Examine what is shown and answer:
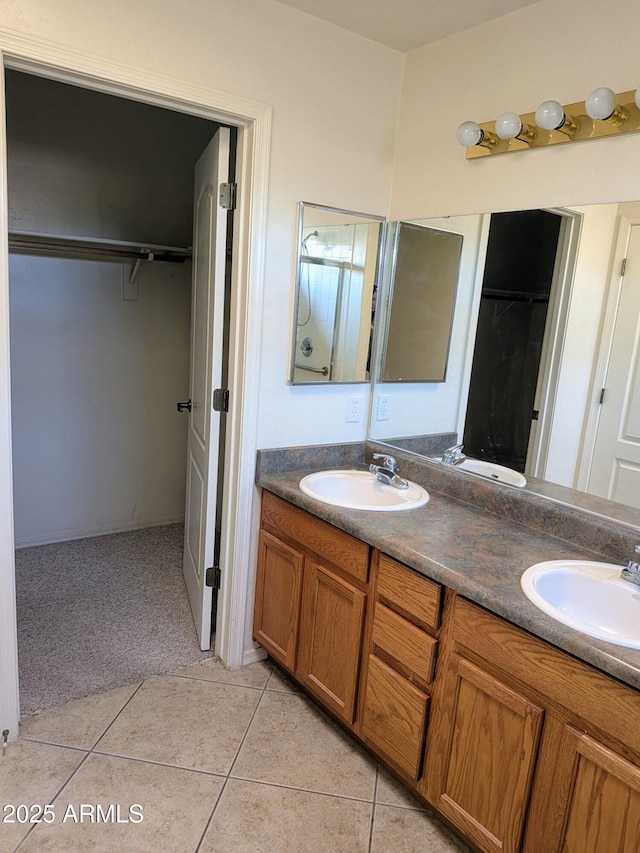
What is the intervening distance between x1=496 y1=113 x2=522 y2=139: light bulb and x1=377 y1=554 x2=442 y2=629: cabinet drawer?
4.38 feet

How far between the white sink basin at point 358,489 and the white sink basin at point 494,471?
19cm

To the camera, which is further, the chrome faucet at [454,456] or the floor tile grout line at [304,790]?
the chrome faucet at [454,456]

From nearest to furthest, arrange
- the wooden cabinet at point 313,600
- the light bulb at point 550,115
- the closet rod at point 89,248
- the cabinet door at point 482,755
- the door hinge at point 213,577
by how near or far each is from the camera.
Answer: the cabinet door at point 482,755 < the light bulb at point 550,115 < the wooden cabinet at point 313,600 < the door hinge at point 213,577 < the closet rod at point 89,248

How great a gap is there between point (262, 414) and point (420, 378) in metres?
0.66

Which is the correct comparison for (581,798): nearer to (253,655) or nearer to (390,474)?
(390,474)

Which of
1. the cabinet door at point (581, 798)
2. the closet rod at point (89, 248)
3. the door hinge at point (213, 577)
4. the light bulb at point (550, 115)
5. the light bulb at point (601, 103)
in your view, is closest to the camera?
the cabinet door at point (581, 798)

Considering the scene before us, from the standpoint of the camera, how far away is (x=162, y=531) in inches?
145

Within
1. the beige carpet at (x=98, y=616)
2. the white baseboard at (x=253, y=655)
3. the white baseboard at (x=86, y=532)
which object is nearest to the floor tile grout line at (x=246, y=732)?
the white baseboard at (x=253, y=655)

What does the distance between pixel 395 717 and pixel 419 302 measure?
152cm

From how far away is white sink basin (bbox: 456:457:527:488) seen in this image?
1.97 metres

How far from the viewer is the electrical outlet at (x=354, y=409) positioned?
8.09 ft

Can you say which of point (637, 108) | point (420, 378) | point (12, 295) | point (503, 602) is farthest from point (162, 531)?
point (637, 108)

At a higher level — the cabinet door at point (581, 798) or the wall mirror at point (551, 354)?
the wall mirror at point (551, 354)

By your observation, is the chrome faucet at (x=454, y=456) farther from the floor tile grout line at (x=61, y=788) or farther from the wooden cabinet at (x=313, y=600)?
the floor tile grout line at (x=61, y=788)
